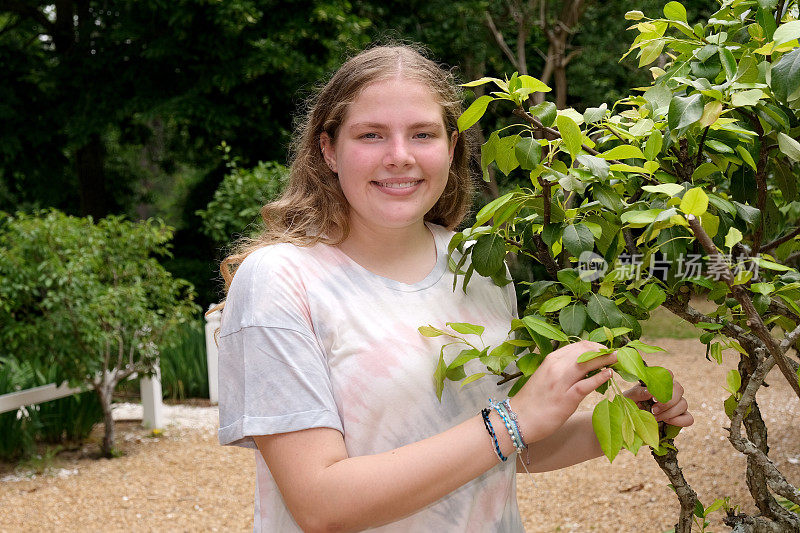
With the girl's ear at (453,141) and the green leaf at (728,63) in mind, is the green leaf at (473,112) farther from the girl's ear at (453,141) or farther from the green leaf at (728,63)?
the green leaf at (728,63)

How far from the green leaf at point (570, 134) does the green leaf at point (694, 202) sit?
0.24m

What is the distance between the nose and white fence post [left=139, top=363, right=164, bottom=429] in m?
5.68

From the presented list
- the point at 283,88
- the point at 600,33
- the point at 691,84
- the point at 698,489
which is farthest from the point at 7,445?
the point at 600,33

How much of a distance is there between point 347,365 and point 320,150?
1.90 feet

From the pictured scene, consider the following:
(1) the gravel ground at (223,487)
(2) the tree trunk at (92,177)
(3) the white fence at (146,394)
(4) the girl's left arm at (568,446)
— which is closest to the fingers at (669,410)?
(4) the girl's left arm at (568,446)

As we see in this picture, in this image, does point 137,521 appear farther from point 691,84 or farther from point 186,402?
point 691,84

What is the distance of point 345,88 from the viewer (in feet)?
5.59

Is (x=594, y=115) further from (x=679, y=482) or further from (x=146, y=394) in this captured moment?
(x=146, y=394)

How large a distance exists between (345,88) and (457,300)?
540mm

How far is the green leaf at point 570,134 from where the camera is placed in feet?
4.48

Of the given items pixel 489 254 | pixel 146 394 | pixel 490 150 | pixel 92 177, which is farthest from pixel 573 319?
pixel 92 177

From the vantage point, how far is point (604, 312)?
1.37 metres

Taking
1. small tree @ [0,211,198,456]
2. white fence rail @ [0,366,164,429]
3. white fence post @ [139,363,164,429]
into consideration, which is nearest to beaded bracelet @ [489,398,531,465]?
small tree @ [0,211,198,456]

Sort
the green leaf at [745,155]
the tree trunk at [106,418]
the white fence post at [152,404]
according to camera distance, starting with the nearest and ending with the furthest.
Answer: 1. the green leaf at [745,155]
2. the tree trunk at [106,418]
3. the white fence post at [152,404]
